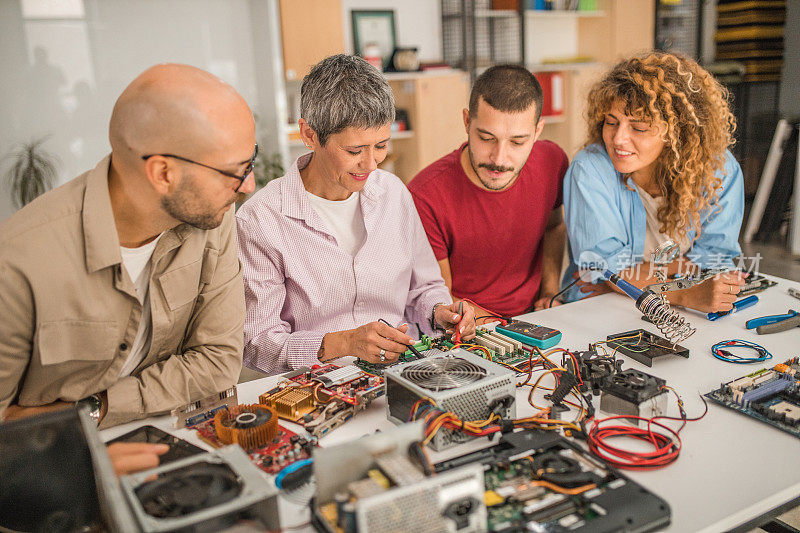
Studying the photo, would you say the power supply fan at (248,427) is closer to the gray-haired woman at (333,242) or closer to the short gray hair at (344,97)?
the gray-haired woman at (333,242)

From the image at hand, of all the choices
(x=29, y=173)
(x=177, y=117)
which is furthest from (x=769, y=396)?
(x=29, y=173)

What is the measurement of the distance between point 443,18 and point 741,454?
17.1 ft

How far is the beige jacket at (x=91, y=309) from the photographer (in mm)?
1396

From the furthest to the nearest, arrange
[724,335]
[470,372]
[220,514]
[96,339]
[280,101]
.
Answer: [280,101] < [724,335] < [96,339] < [470,372] < [220,514]

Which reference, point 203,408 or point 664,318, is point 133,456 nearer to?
point 203,408

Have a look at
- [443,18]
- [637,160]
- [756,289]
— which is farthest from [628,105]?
[443,18]

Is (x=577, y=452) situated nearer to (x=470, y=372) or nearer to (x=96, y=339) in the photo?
(x=470, y=372)

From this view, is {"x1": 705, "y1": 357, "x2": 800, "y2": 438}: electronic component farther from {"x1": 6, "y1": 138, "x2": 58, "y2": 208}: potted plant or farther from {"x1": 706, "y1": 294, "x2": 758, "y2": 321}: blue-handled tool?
{"x1": 6, "y1": 138, "x2": 58, "y2": 208}: potted plant

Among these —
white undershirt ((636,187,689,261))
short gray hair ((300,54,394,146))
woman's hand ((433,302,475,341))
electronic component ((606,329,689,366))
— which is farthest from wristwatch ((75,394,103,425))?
white undershirt ((636,187,689,261))

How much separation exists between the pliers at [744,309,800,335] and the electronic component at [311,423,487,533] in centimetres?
134

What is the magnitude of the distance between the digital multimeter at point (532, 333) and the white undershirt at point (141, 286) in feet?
3.31

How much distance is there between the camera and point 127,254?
1.56 meters

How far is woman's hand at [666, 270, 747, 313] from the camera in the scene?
2.00 metres

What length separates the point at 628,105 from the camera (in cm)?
239
